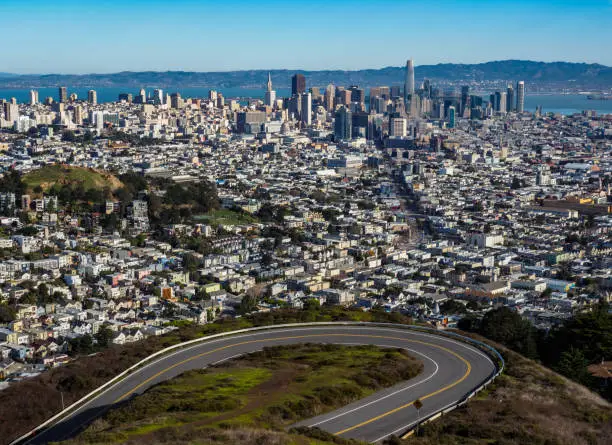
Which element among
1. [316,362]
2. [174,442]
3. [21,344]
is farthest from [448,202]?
[174,442]

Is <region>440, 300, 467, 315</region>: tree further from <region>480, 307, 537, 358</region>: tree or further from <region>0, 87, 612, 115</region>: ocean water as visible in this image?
<region>0, 87, 612, 115</region>: ocean water

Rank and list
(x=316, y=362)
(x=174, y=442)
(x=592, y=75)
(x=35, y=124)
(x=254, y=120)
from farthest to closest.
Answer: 1. (x=592, y=75)
2. (x=254, y=120)
3. (x=35, y=124)
4. (x=316, y=362)
5. (x=174, y=442)

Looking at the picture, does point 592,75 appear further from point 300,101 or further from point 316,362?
point 316,362

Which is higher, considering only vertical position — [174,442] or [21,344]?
[174,442]

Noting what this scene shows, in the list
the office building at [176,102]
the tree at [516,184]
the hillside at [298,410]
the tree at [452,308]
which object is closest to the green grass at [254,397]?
the hillside at [298,410]

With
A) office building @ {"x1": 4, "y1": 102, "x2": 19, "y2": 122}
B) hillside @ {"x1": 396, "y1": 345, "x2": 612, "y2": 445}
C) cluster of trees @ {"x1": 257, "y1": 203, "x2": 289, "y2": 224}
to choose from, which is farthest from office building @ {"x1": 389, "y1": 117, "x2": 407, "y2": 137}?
hillside @ {"x1": 396, "y1": 345, "x2": 612, "y2": 445}

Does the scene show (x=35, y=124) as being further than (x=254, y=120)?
No

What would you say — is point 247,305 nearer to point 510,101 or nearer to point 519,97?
point 510,101

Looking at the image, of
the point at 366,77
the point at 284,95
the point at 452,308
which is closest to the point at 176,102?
the point at 284,95
